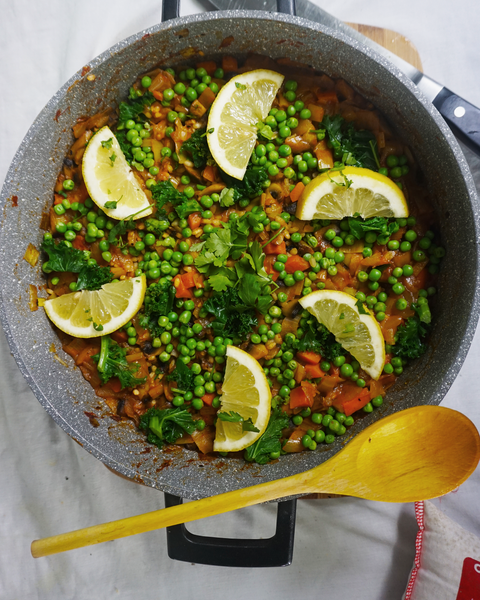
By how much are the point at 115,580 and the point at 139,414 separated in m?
1.35

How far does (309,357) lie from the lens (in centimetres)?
261

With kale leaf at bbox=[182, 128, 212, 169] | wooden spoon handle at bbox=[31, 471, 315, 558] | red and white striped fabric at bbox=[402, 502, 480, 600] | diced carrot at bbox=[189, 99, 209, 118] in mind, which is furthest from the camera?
red and white striped fabric at bbox=[402, 502, 480, 600]

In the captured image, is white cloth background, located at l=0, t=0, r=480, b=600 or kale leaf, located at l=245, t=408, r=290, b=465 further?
white cloth background, located at l=0, t=0, r=480, b=600

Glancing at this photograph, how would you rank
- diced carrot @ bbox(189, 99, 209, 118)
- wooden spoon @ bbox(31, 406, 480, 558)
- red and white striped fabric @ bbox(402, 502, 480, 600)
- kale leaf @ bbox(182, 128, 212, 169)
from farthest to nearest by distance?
1. red and white striped fabric @ bbox(402, 502, 480, 600)
2. diced carrot @ bbox(189, 99, 209, 118)
3. kale leaf @ bbox(182, 128, 212, 169)
4. wooden spoon @ bbox(31, 406, 480, 558)

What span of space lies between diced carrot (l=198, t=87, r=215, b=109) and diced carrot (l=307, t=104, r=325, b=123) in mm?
581

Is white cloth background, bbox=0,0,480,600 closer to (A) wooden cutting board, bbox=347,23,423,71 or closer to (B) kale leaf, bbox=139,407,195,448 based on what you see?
(A) wooden cutting board, bbox=347,23,423,71

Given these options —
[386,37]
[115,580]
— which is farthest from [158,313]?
[386,37]

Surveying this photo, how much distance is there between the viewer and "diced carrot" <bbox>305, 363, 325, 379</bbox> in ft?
8.66

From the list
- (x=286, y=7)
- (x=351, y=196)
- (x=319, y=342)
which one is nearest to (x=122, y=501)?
(x=319, y=342)

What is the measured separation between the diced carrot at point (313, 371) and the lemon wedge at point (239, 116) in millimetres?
1160

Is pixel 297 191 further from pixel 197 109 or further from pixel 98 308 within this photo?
pixel 98 308

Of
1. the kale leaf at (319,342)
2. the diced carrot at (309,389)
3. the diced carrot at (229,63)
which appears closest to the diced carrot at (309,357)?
the kale leaf at (319,342)

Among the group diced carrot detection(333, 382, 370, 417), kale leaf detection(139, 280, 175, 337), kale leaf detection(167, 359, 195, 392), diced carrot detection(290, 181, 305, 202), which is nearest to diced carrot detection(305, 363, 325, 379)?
diced carrot detection(333, 382, 370, 417)

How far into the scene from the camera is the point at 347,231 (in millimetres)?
2682
